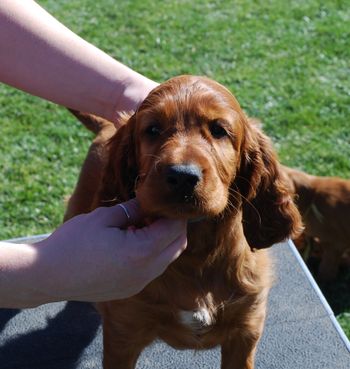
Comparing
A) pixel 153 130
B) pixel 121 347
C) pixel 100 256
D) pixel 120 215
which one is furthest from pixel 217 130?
pixel 121 347

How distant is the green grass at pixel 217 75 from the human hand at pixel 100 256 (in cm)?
223

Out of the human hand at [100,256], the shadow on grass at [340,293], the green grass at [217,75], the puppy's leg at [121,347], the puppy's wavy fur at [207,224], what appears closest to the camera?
the human hand at [100,256]

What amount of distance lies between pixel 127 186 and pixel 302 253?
7.39ft

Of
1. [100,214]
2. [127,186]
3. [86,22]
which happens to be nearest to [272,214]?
[127,186]

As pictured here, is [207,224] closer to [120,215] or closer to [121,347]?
[120,215]

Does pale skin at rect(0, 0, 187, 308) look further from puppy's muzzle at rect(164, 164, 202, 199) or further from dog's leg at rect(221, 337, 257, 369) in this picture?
dog's leg at rect(221, 337, 257, 369)

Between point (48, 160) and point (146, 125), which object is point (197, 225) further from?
point (48, 160)

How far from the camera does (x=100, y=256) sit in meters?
1.68

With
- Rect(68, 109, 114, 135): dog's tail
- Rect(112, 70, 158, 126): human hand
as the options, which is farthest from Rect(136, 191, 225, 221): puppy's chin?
Rect(68, 109, 114, 135): dog's tail

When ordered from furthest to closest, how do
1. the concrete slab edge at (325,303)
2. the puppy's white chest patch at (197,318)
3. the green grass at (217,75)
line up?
the green grass at (217,75) < the concrete slab edge at (325,303) < the puppy's white chest patch at (197,318)

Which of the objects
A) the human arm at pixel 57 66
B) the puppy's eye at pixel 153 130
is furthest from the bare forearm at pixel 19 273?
the human arm at pixel 57 66

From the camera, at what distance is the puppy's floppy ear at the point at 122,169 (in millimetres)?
2213

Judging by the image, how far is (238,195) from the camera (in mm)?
2186

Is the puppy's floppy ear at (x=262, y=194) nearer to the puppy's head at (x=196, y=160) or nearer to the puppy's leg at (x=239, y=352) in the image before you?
the puppy's head at (x=196, y=160)
